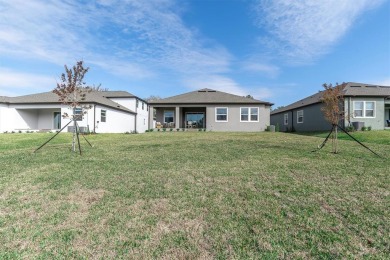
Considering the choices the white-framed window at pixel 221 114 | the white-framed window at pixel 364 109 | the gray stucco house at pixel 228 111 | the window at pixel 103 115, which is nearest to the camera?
the white-framed window at pixel 364 109

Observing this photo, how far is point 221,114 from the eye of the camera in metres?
25.0

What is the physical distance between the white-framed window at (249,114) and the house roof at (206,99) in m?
0.77

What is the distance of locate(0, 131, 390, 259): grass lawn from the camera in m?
2.92

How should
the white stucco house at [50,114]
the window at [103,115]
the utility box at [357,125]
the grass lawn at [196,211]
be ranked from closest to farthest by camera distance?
the grass lawn at [196,211], the utility box at [357,125], the white stucco house at [50,114], the window at [103,115]

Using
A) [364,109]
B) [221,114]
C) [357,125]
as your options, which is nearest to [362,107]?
[364,109]

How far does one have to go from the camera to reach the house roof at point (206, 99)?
2477 cm

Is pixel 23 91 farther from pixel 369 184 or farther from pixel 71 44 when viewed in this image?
pixel 369 184

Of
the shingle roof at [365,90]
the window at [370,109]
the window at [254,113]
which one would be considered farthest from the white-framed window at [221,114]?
the window at [370,109]

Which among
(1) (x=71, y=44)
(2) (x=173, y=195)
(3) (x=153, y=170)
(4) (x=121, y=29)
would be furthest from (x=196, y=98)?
(2) (x=173, y=195)

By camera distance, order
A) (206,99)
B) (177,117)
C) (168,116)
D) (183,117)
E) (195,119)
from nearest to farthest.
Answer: (177,117) → (206,99) → (183,117) → (195,119) → (168,116)

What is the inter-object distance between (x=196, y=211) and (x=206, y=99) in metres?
22.6

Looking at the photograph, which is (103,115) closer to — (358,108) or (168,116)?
(168,116)

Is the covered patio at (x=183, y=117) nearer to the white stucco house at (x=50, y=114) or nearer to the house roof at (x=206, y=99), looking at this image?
the house roof at (x=206, y=99)

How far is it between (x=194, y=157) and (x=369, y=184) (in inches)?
193
